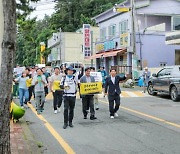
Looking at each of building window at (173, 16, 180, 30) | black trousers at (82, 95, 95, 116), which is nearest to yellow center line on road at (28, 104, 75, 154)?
black trousers at (82, 95, 95, 116)

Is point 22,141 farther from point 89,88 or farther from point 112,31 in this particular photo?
point 112,31

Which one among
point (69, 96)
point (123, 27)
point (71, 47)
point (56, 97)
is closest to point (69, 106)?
point (69, 96)

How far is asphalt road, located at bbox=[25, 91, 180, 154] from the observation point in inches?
288

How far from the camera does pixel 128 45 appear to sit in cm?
3077

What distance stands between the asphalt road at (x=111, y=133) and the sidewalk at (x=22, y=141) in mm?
228

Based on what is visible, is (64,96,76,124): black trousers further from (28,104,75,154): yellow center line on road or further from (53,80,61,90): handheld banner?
(53,80,61,90): handheld banner

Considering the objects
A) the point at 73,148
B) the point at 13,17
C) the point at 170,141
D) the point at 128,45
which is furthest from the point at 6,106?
the point at 128,45

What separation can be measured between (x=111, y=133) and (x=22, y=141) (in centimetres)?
240

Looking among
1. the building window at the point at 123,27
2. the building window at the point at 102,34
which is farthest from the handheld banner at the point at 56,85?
the building window at the point at 102,34

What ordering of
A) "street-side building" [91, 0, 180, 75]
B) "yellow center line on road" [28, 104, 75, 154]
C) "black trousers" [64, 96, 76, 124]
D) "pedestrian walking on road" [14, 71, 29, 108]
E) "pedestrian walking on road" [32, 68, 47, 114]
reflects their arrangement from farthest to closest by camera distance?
"street-side building" [91, 0, 180, 75] < "pedestrian walking on road" [14, 71, 29, 108] < "pedestrian walking on road" [32, 68, 47, 114] < "black trousers" [64, 96, 76, 124] < "yellow center line on road" [28, 104, 75, 154]

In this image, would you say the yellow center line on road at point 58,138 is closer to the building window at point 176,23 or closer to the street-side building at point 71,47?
the building window at point 176,23

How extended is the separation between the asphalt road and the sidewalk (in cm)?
23

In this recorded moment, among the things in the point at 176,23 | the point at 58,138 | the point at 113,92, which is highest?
the point at 176,23

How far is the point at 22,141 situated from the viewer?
7.58m
